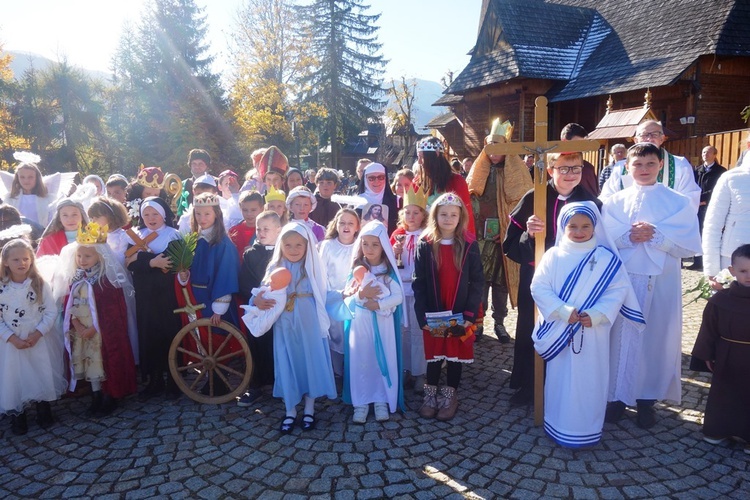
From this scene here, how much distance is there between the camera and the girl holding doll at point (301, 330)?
4.29 meters

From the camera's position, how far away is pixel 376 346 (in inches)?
171

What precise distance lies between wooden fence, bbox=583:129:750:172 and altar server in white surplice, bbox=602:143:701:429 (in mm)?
6423

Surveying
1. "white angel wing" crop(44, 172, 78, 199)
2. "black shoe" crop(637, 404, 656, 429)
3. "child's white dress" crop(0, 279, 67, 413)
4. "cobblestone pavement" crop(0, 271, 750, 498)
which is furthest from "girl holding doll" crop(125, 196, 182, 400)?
"black shoe" crop(637, 404, 656, 429)

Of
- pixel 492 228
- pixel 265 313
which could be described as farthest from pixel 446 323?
pixel 492 228

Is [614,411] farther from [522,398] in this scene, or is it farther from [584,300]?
[584,300]

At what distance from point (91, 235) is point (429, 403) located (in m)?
3.30

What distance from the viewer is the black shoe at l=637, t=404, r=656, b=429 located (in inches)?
161

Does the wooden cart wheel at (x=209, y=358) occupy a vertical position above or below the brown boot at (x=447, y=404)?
above

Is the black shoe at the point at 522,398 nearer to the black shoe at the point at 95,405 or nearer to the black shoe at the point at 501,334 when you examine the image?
the black shoe at the point at 501,334

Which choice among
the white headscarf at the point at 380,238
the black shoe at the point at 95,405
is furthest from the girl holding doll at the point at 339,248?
the black shoe at the point at 95,405

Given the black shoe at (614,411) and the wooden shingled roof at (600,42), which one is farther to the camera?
the wooden shingled roof at (600,42)

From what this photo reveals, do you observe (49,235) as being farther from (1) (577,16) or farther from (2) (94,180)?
(1) (577,16)

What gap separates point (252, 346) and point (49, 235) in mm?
2251

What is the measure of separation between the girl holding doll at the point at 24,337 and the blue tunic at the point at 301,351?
196 centimetres
